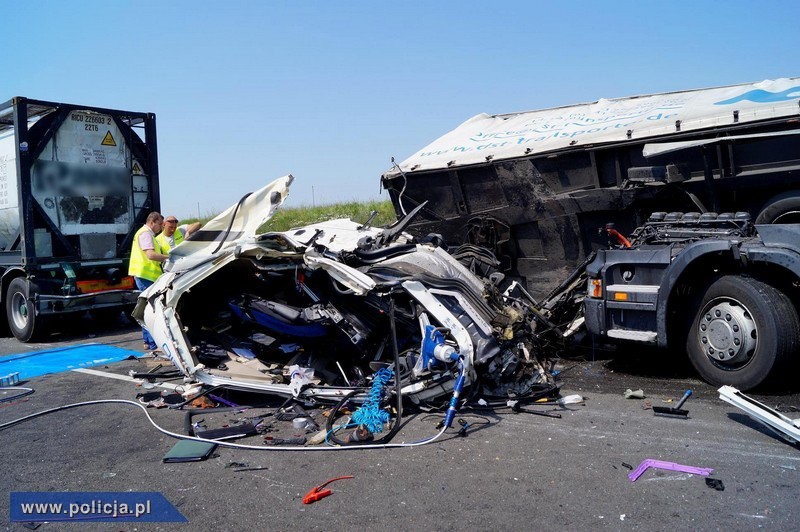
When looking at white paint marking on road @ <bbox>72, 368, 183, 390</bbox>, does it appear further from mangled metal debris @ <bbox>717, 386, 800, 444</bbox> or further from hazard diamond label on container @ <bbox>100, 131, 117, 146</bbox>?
mangled metal debris @ <bbox>717, 386, 800, 444</bbox>

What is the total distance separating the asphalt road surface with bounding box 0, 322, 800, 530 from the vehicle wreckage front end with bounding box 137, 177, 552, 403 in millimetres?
453

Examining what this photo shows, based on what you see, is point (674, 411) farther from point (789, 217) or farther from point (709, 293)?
point (789, 217)

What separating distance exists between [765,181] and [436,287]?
351 centimetres

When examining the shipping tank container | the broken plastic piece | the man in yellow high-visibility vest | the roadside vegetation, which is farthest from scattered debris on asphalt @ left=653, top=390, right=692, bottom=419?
the roadside vegetation

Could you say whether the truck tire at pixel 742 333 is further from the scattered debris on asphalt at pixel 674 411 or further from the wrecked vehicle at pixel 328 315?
the wrecked vehicle at pixel 328 315

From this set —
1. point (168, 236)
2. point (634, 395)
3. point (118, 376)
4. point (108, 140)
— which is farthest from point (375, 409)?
point (108, 140)

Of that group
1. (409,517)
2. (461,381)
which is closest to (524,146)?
(461,381)

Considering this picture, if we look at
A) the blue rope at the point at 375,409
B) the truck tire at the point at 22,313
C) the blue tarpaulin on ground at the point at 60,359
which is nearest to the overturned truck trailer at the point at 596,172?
the blue rope at the point at 375,409

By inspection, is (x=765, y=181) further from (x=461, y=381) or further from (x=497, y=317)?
(x=461, y=381)

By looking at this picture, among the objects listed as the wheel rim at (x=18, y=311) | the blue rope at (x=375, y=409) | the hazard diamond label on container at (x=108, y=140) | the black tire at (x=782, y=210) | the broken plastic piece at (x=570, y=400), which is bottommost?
the broken plastic piece at (x=570, y=400)

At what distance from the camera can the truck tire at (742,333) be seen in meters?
4.96

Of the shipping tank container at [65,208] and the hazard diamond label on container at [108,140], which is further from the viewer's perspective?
the hazard diamond label on container at [108,140]

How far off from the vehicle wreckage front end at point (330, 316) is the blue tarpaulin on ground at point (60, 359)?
2.43 meters

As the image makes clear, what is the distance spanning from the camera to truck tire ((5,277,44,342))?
982 centimetres
